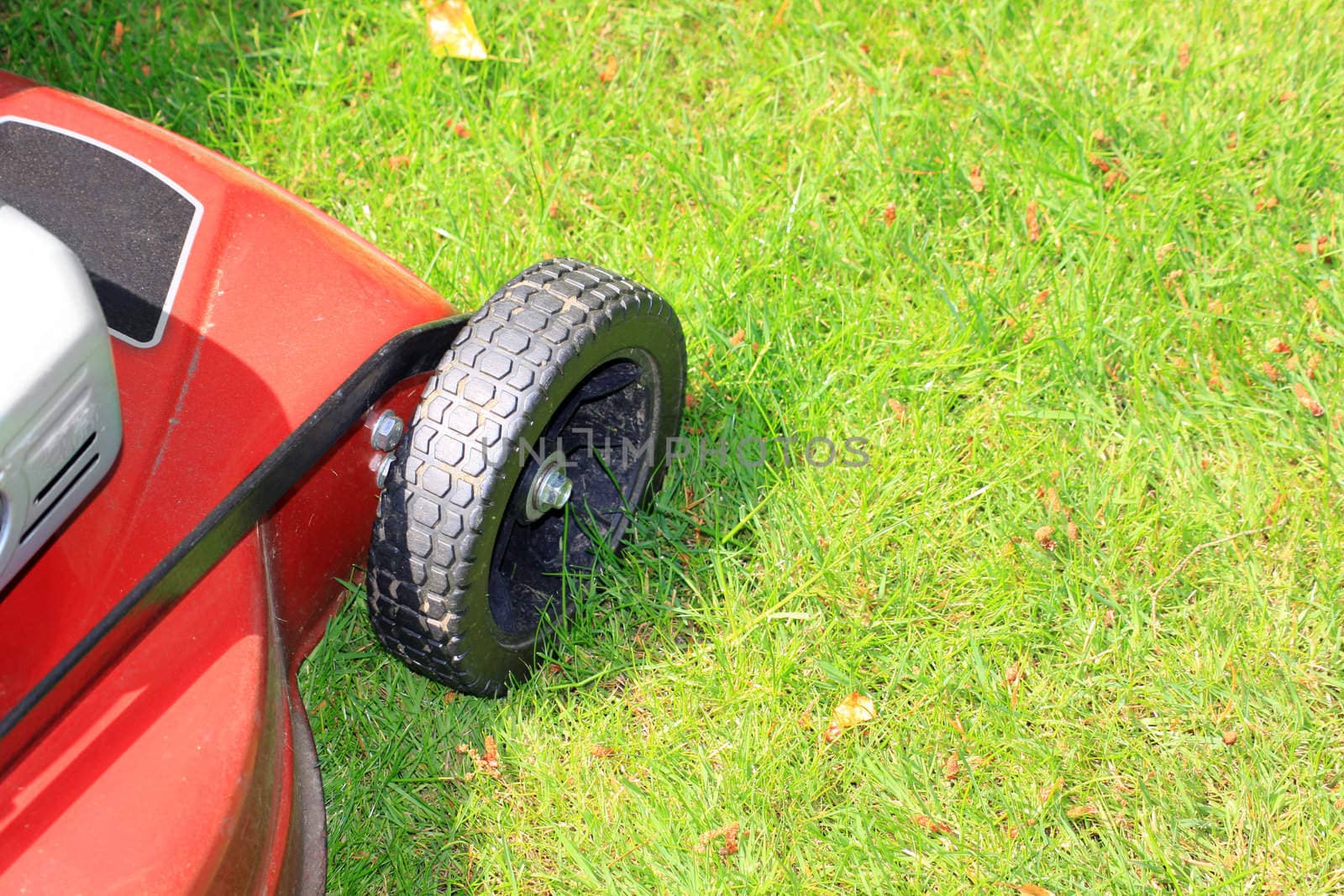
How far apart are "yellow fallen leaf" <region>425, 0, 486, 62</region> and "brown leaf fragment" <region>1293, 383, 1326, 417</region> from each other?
1815 mm

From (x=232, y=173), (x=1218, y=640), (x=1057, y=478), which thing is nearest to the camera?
(x=232, y=173)

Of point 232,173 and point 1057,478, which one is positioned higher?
point 232,173

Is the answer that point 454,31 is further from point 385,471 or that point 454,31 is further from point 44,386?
point 44,386

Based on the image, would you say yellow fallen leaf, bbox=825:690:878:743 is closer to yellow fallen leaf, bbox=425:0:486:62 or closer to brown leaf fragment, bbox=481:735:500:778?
brown leaf fragment, bbox=481:735:500:778

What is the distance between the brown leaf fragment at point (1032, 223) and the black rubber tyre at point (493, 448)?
0.92 metres

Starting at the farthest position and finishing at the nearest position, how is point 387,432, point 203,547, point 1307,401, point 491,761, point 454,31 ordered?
point 454,31 < point 1307,401 < point 491,761 < point 387,432 < point 203,547

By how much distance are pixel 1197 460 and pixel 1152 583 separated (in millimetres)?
289

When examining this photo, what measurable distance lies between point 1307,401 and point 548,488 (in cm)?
142

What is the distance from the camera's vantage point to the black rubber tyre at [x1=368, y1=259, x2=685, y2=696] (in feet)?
5.50

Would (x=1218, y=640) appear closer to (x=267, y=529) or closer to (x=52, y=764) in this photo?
(x=267, y=529)

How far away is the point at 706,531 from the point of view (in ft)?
7.34

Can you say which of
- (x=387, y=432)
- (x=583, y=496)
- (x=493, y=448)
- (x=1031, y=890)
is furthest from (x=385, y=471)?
(x=1031, y=890)

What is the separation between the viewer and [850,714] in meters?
2.04

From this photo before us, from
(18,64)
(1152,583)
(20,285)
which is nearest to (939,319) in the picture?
(1152,583)
